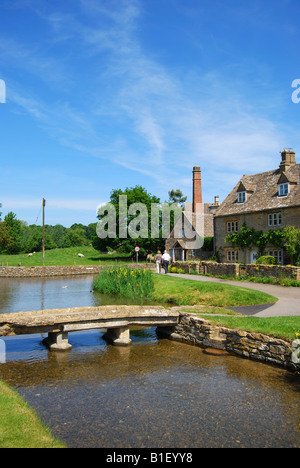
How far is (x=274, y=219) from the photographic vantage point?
3459 cm

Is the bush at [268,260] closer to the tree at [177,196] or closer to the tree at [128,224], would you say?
the tree at [128,224]

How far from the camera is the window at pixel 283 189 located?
3447 cm

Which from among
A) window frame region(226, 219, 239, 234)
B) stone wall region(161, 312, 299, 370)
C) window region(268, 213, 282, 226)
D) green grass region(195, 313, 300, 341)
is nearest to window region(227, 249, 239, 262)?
window frame region(226, 219, 239, 234)

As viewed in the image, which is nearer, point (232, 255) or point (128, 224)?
point (232, 255)

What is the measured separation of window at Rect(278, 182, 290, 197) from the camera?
3447 cm

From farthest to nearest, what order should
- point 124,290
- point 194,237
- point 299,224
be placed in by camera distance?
point 194,237 < point 299,224 < point 124,290

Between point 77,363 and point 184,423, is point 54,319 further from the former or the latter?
point 184,423

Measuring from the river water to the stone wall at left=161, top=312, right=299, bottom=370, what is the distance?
326mm

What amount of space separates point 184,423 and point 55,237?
126 meters

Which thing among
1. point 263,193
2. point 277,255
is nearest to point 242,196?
point 263,193

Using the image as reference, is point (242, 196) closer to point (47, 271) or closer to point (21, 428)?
point (47, 271)

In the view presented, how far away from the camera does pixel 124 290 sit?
24.5 meters

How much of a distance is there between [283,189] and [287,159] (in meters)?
4.21

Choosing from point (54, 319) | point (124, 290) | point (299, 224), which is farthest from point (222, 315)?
point (299, 224)
